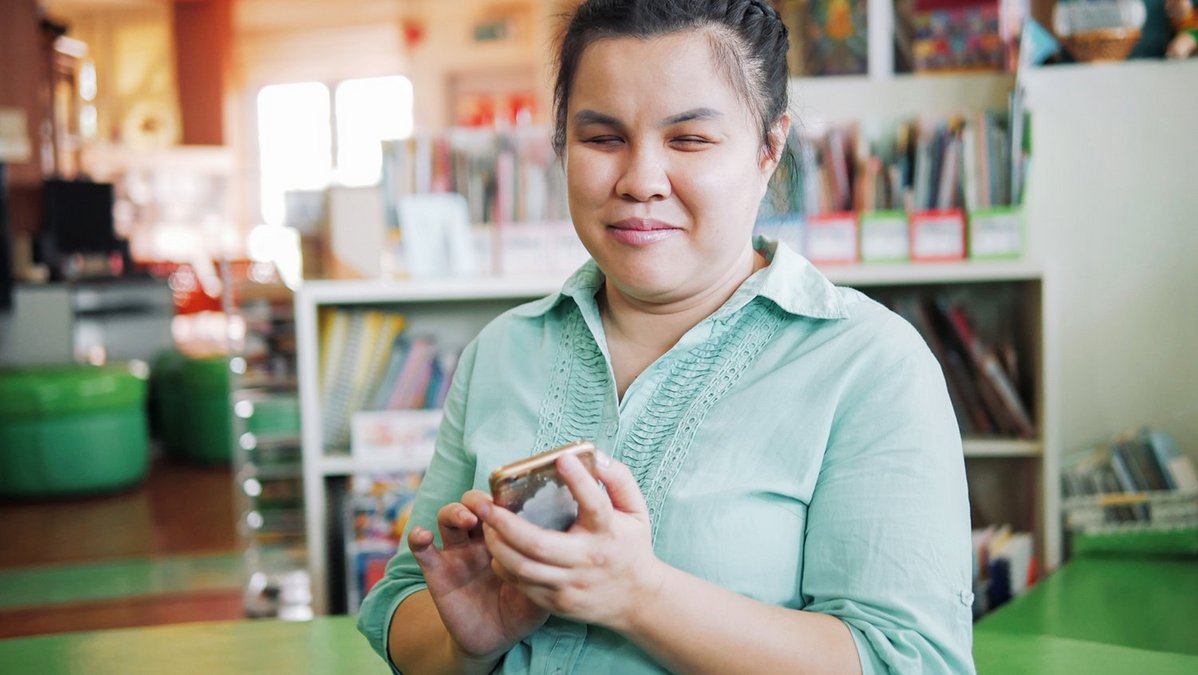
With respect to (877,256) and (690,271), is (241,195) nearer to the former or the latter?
(877,256)

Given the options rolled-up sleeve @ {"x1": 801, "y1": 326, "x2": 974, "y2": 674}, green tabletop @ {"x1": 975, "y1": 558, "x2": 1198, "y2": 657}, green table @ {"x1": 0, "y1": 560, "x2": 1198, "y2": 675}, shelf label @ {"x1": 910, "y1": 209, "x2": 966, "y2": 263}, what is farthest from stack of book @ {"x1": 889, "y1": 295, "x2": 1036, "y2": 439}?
rolled-up sleeve @ {"x1": 801, "y1": 326, "x2": 974, "y2": 674}

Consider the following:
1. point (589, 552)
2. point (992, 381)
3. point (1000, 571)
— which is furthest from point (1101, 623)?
point (589, 552)

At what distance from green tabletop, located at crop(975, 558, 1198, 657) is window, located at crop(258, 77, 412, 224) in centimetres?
903

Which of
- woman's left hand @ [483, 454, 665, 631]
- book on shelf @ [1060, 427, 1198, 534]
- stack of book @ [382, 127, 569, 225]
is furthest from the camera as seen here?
stack of book @ [382, 127, 569, 225]

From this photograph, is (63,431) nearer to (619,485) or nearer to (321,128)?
(619,485)

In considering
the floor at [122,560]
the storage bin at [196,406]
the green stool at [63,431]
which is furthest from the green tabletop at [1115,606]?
the storage bin at [196,406]

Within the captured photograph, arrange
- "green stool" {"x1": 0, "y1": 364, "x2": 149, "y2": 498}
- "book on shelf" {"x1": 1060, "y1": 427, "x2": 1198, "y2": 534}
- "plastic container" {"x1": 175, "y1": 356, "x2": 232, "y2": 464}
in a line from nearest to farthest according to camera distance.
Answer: "book on shelf" {"x1": 1060, "y1": 427, "x2": 1198, "y2": 534} < "green stool" {"x1": 0, "y1": 364, "x2": 149, "y2": 498} < "plastic container" {"x1": 175, "y1": 356, "x2": 232, "y2": 464}

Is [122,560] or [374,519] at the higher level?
[374,519]

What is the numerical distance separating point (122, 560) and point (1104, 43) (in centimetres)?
368

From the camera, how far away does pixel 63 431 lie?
4816mm

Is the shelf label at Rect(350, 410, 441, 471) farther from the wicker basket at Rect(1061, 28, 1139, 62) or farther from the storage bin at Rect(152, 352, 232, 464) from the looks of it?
the storage bin at Rect(152, 352, 232, 464)

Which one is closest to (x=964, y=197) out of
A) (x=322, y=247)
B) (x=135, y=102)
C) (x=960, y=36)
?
(x=960, y=36)

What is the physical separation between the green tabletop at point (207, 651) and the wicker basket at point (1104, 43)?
7.10 ft

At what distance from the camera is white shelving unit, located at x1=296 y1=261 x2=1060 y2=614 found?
2354mm
